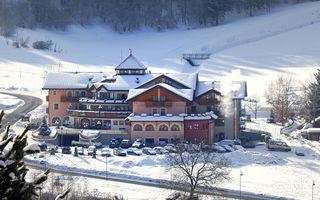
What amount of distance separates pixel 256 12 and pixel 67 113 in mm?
66979

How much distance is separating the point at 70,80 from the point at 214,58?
109 ft

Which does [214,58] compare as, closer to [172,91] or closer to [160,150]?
[172,91]

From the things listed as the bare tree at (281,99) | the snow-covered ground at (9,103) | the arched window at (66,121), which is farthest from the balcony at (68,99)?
the bare tree at (281,99)

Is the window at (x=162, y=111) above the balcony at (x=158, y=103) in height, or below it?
below

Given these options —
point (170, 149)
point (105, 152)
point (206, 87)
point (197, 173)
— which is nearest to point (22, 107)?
point (206, 87)

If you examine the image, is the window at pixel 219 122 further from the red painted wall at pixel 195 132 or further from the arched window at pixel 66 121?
the arched window at pixel 66 121

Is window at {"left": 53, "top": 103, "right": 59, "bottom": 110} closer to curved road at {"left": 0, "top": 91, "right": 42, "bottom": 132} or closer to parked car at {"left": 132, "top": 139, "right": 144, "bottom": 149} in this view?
curved road at {"left": 0, "top": 91, "right": 42, "bottom": 132}

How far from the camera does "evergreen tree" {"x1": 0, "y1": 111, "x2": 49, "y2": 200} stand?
746 centimetres

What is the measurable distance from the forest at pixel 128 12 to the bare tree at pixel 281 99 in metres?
45.5

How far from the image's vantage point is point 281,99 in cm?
5691

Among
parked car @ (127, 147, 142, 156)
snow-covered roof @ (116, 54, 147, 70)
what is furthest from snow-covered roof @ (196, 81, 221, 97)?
parked car @ (127, 147, 142, 156)

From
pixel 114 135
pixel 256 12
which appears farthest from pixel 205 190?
pixel 256 12

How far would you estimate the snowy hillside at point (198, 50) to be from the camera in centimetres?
7394

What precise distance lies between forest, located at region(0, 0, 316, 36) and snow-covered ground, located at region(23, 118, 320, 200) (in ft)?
233
